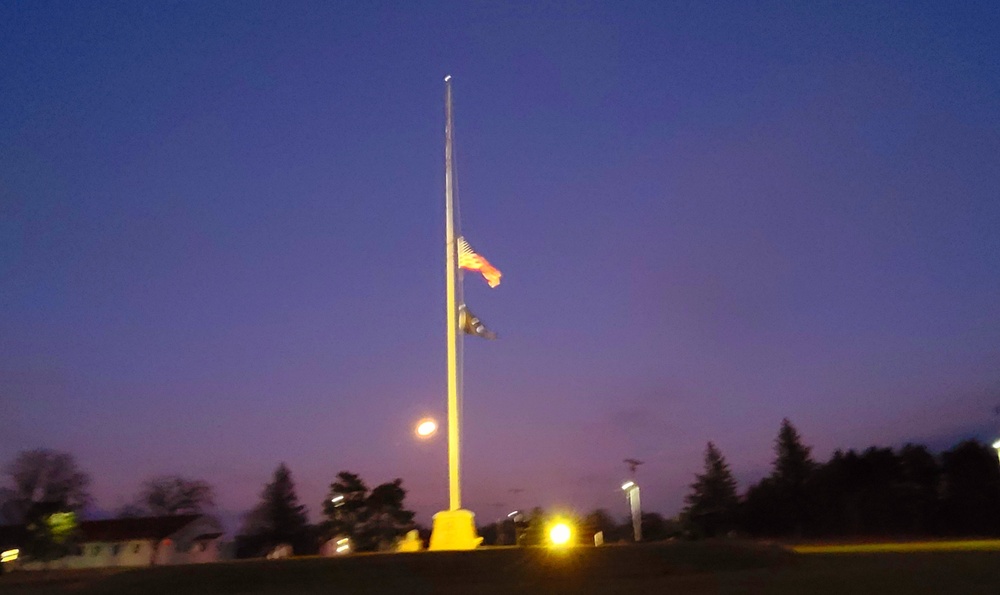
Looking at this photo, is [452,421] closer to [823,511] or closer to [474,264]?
[474,264]

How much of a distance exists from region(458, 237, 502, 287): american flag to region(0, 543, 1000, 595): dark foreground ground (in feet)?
23.0

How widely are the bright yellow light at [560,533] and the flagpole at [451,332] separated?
1799 mm

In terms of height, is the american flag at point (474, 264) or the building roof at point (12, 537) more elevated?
the american flag at point (474, 264)

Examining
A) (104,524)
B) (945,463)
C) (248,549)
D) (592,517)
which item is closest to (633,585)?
(592,517)

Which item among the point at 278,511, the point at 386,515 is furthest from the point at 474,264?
the point at 278,511

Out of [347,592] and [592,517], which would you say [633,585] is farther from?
[592,517]

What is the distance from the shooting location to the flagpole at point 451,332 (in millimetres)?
15184

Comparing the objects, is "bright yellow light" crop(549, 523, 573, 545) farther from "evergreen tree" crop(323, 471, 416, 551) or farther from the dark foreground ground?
"evergreen tree" crop(323, 471, 416, 551)

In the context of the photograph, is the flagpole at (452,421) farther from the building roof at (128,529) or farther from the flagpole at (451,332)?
the building roof at (128,529)

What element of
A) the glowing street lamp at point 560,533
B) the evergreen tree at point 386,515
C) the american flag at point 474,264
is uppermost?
the american flag at point 474,264

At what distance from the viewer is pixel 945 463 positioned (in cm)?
4062

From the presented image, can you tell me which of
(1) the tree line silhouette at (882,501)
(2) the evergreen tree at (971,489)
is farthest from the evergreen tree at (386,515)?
(2) the evergreen tree at (971,489)

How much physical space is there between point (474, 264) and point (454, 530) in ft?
15.8

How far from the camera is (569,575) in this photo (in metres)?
9.30
